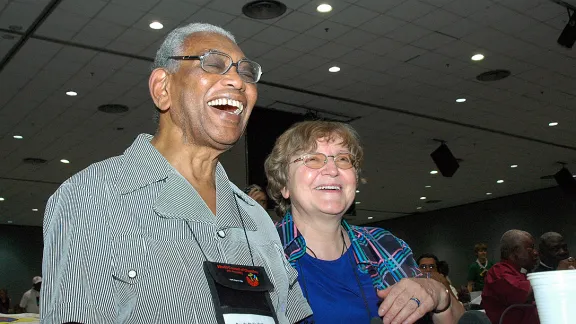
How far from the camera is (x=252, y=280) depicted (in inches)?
51.0

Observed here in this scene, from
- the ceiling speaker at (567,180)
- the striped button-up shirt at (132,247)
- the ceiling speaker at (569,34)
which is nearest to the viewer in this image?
the striped button-up shirt at (132,247)

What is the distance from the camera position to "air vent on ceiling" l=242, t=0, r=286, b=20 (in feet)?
21.9

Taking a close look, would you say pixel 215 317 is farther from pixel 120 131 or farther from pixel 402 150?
pixel 402 150

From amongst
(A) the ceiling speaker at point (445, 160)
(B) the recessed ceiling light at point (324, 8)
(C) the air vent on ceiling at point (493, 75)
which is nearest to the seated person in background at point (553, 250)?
(B) the recessed ceiling light at point (324, 8)

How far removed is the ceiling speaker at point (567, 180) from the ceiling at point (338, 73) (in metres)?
1.56

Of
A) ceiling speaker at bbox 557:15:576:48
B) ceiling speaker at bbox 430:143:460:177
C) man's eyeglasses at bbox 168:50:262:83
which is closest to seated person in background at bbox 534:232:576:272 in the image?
ceiling speaker at bbox 557:15:576:48

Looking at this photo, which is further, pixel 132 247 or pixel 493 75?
pixel 493 75

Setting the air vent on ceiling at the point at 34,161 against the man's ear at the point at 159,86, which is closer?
the man's ear at the point at 159,86

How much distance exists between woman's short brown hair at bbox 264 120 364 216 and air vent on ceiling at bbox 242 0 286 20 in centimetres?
466

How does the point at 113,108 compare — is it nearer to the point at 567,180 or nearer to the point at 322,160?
the point at 322,160

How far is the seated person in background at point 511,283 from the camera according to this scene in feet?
12.7

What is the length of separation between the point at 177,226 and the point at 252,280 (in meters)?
0.19

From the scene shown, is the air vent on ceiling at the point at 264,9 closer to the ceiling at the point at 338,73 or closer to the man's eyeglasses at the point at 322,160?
the ceiling at the point at 338,73

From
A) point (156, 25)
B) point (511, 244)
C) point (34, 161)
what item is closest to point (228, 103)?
point (511, 244)
